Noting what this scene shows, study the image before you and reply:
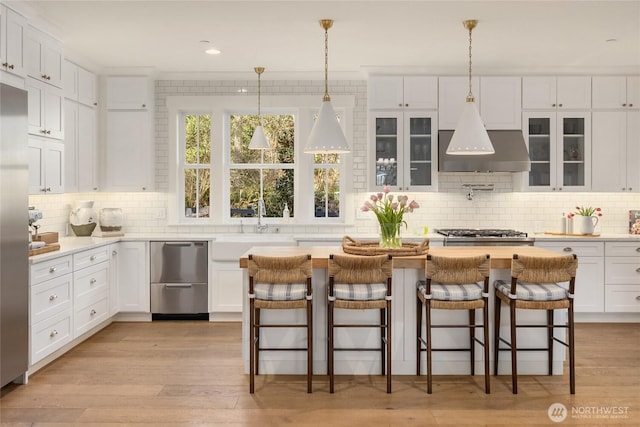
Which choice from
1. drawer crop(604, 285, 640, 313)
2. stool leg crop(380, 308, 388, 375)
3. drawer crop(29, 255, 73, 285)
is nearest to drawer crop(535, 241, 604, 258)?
drawer crop(604, 285, 640, 313)

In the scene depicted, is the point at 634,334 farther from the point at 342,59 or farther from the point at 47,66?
the point at 47,66

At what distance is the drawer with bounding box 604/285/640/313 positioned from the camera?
5820 millimetres

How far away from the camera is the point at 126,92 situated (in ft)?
20.2

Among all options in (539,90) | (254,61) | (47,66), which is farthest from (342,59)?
(47,66)

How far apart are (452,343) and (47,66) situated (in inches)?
159

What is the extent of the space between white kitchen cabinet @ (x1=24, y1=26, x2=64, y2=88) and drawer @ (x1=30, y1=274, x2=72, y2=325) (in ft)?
5.53

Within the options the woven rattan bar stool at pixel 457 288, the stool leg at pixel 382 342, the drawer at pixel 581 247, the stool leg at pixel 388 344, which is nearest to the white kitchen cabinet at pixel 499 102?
the drawer at pixel 581 247

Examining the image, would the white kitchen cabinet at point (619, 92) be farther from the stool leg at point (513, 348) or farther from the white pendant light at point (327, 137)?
the white pendant light at point (327, 137)

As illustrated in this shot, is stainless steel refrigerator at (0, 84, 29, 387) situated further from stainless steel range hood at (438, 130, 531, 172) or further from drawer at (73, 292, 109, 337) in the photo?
stainless steel range hood at (438, 130, 531, 172)

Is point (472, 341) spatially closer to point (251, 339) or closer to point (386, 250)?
point (386, 250)

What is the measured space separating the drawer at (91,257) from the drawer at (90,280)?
0.15 feet

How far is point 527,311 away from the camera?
410cm

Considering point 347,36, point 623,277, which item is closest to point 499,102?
point 347,36

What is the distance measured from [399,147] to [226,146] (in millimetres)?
2111
